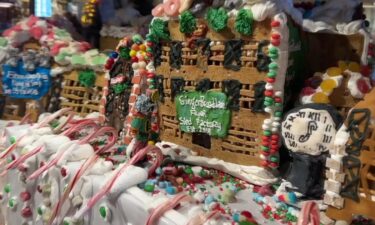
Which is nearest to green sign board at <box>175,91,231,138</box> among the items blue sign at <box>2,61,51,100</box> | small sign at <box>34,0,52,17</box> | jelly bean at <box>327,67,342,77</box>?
jelly bean at <box>327,67,342,77</box>

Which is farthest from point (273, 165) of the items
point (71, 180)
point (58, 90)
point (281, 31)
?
point (58, 90)

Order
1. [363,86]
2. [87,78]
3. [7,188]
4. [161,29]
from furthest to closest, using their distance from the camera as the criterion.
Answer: [87,78] < [7,188] < [161,29] < [363,86]

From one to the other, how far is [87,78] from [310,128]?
781mm

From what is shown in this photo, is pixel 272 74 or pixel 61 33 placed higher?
pixel 61 33

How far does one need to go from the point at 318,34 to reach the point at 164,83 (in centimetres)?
38

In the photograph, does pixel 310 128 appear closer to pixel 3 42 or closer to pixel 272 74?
pixel 272 74

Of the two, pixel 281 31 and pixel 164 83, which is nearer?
pixel 281 31

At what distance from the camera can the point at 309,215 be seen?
0.65 meters

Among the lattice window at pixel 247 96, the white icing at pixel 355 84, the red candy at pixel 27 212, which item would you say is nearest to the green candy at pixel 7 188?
the red candy at pixel 27 212

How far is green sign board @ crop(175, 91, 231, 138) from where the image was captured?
100 cm

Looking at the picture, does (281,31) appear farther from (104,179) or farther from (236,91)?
(104,179)

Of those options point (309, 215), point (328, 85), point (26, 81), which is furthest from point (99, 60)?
point (309, 215)

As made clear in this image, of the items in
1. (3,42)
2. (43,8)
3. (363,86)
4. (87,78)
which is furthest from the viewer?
(43,8)

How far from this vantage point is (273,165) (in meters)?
0.93
